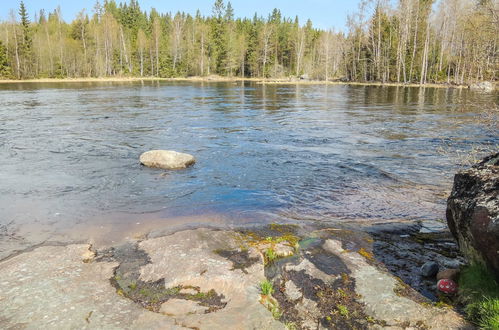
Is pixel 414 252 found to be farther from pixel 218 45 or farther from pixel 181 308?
pixel 218 45

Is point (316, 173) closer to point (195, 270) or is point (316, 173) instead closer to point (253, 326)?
point (195, 270)

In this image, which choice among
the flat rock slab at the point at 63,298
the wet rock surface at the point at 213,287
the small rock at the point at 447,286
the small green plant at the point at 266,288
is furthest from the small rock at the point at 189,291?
the small rock at the point at 447,286

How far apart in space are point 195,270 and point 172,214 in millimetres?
3348

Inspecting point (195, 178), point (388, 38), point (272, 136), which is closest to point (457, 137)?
point (272, 136)

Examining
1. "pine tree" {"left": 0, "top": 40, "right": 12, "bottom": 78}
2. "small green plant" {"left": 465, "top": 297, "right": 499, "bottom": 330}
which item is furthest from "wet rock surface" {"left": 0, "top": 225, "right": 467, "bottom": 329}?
"pine tree" {"left": 0, "top": 40, "right": 12, "bottom": 78}

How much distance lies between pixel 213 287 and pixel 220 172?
768cm

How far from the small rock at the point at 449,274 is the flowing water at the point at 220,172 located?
3111mm

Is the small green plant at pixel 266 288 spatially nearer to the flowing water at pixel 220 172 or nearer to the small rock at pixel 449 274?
the small rock at pixel 449 274

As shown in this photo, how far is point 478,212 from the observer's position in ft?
17.2

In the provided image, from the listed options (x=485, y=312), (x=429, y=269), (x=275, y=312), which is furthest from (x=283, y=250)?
(x=485, y=312)

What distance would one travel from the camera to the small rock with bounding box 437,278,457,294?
548 centimetres

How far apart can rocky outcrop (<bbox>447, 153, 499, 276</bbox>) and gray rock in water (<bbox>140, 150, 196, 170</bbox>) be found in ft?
29.8

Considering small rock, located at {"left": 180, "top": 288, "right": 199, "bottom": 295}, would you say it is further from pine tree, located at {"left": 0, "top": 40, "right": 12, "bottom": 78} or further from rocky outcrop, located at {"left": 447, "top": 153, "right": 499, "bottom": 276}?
pine tree, located at {"left": 0, "top": 40, "right": 12, "bottom": 78}

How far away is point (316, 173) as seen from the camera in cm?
1289
